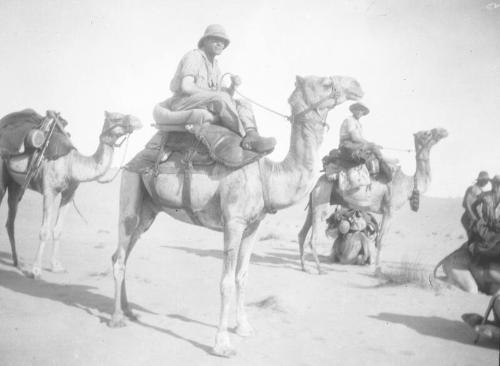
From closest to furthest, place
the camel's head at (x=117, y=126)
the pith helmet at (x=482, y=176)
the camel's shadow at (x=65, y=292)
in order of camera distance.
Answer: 1. the camel's shadow at (x=65, y=292)
2. the camel's head at (x=117, y=126)
3. the pith helmet at (x=482, y=176)

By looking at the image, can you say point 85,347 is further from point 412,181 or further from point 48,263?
point 412,181

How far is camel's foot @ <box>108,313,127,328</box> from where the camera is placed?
453 cm

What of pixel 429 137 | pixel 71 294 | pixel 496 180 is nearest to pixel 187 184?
pixel 71 294

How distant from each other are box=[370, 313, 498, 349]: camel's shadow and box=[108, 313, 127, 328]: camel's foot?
10.1 ft

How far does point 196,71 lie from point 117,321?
299cm

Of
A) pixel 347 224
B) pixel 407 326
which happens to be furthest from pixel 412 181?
pixel 407 326

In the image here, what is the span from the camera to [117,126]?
7.52 metres

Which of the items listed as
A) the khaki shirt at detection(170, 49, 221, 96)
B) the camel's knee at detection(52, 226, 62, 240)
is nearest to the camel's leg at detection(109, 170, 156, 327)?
the khaki shirt at detection(170, 49, 221, 96)

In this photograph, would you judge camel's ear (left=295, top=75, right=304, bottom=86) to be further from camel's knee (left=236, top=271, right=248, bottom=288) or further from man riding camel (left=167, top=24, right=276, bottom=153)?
camel's knee (left=236, top=271, right=248, bottom=288)

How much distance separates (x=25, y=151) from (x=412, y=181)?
812 cm

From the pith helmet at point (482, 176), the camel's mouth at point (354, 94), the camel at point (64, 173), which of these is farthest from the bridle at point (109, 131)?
the pith helmet at point (482, 176)

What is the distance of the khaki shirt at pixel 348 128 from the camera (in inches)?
353

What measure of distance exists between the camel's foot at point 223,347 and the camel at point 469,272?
3184 mm

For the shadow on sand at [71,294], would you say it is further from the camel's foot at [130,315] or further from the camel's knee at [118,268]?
the camel's knee at [118,268]
